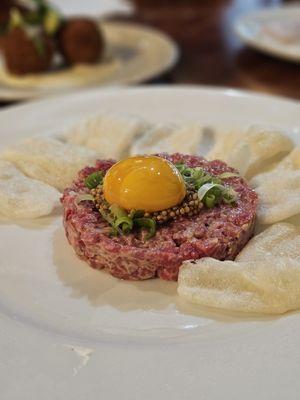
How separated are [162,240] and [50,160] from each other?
1.08 m

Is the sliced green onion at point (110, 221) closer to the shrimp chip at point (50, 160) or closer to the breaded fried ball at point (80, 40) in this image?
the shrimp chip at point (50, 160)

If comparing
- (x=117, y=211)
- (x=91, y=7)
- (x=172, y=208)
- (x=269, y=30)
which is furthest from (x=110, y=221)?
(x=91, y=7)

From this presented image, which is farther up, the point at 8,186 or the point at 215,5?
the point at 8,186

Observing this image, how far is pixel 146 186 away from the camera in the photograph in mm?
2629

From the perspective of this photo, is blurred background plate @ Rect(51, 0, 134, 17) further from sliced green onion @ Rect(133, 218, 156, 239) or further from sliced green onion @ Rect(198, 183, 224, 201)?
sliced green onion @ Rect(133, 218, 156, 239)

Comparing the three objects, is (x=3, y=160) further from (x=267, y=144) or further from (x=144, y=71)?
(x=144, y=71)

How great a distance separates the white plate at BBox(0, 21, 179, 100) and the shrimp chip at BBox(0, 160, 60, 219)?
1779 millimetres

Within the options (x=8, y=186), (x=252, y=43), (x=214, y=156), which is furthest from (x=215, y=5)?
(x=8, y=186)

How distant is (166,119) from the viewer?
411 cm

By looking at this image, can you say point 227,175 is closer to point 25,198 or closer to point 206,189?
point 206,189

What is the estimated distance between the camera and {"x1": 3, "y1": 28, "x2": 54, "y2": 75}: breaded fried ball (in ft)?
17.1

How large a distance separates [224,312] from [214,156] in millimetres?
1299

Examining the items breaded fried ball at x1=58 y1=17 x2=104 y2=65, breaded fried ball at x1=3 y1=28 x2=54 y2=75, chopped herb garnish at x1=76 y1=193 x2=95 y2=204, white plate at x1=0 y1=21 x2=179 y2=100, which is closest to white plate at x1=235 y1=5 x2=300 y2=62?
white plate at x1=0 y1=21 x2=179 y2=100

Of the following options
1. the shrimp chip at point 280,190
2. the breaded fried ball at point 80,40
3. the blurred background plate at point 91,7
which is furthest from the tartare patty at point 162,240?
the blurred background plate at point 91,7
